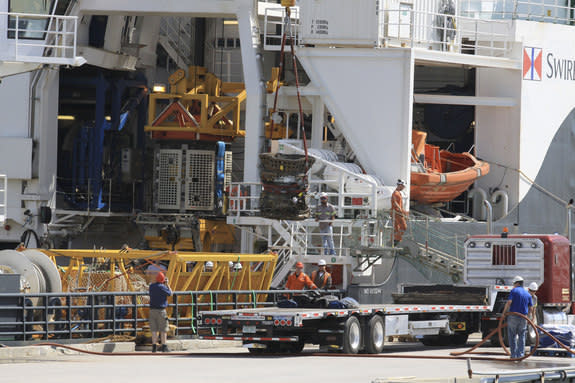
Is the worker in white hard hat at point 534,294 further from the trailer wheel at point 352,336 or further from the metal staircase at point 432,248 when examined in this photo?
the metal staircase at point 432,248

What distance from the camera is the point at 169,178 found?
34.9 m

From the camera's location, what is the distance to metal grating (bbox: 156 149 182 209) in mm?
34688

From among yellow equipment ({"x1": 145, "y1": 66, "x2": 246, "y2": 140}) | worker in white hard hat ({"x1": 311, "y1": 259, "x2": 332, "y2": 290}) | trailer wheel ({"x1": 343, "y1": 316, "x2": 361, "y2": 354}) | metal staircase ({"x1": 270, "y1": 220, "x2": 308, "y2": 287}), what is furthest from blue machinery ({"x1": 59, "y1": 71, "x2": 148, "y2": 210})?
trailer wheel ({"x1": 343, "y1": 316, "x2": 361, "y2": 354})

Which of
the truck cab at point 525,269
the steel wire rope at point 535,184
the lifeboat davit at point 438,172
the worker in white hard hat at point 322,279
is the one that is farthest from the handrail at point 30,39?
the steel wire rope at point 535,184

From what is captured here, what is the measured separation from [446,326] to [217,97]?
14.6 m

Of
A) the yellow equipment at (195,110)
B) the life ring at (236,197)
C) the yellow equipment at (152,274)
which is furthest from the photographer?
the yellow equipment at (195,110)

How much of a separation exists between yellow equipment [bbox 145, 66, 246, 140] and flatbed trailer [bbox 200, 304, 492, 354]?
1334 cm

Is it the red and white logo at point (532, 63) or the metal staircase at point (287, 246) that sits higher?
the red and white logo at point (532, 63)

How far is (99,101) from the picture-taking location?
115 ft

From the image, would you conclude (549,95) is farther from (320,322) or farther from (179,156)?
(320,322)

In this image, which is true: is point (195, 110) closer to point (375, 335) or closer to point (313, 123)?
point (313, 123)

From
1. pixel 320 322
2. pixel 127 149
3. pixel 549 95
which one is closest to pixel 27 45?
pixel 320 322

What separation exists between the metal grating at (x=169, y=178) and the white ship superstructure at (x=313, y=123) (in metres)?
0.05

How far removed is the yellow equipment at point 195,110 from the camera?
112 feet
